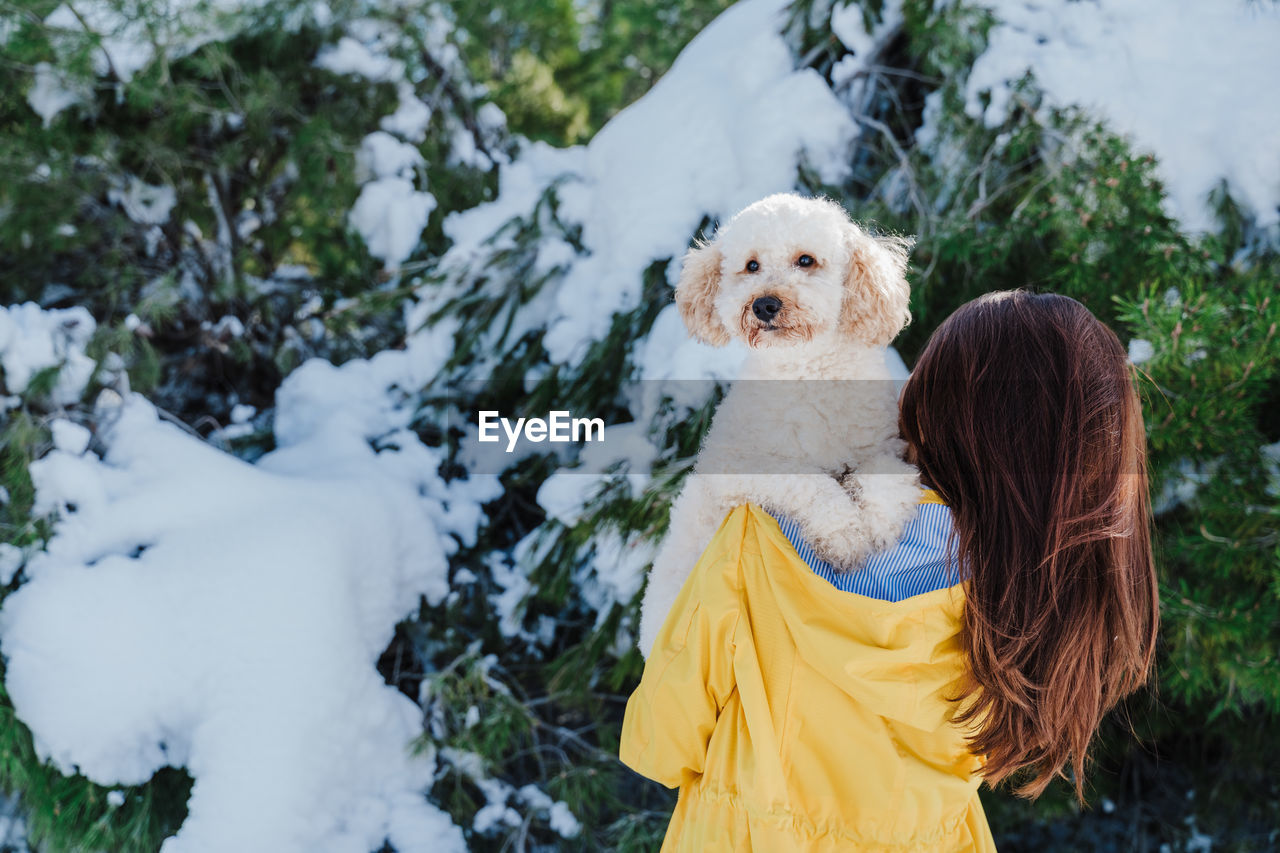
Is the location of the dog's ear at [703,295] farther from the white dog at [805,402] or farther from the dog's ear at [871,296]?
the dog's ear at [871,296]

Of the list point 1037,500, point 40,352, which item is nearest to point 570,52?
point 40,352

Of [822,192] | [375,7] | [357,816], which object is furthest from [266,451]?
[822,192]

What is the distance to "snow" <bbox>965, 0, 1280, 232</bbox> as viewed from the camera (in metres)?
2.10

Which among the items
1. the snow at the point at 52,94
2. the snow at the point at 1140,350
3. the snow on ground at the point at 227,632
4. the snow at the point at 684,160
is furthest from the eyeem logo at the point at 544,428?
the snow at the point at 52,94

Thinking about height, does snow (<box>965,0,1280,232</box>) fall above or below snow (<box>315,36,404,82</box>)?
below

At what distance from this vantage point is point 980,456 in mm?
1243

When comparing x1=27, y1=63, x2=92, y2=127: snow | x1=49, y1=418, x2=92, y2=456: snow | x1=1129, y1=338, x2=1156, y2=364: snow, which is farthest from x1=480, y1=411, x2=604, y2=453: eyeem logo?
x1=27, y1=63, x2=92, y2=127: snow

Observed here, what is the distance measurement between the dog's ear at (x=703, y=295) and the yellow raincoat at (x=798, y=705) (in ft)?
1.51

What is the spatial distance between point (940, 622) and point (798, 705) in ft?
0.79

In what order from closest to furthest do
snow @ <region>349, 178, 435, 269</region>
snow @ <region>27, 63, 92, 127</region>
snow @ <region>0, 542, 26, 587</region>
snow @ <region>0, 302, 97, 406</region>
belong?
snow @ <region>0, 542, 26, 587</region>, snow @ <region>0, 302, 97, 406</region>, snow @ <region>27, 63, 92, 127</region>, snow @ <region>349, 178, 435, 269</region>

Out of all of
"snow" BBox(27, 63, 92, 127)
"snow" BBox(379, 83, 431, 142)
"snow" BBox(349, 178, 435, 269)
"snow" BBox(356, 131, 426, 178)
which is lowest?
"snow" BBox(349, 178, 435, 269)

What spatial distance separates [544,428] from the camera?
2732mm

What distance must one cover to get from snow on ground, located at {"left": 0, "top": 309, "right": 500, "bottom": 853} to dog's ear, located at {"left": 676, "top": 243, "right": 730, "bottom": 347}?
1.35m

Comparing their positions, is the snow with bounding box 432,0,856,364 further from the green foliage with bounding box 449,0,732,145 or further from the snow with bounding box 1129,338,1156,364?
the green foliage with bounding box 449,0,732,145
